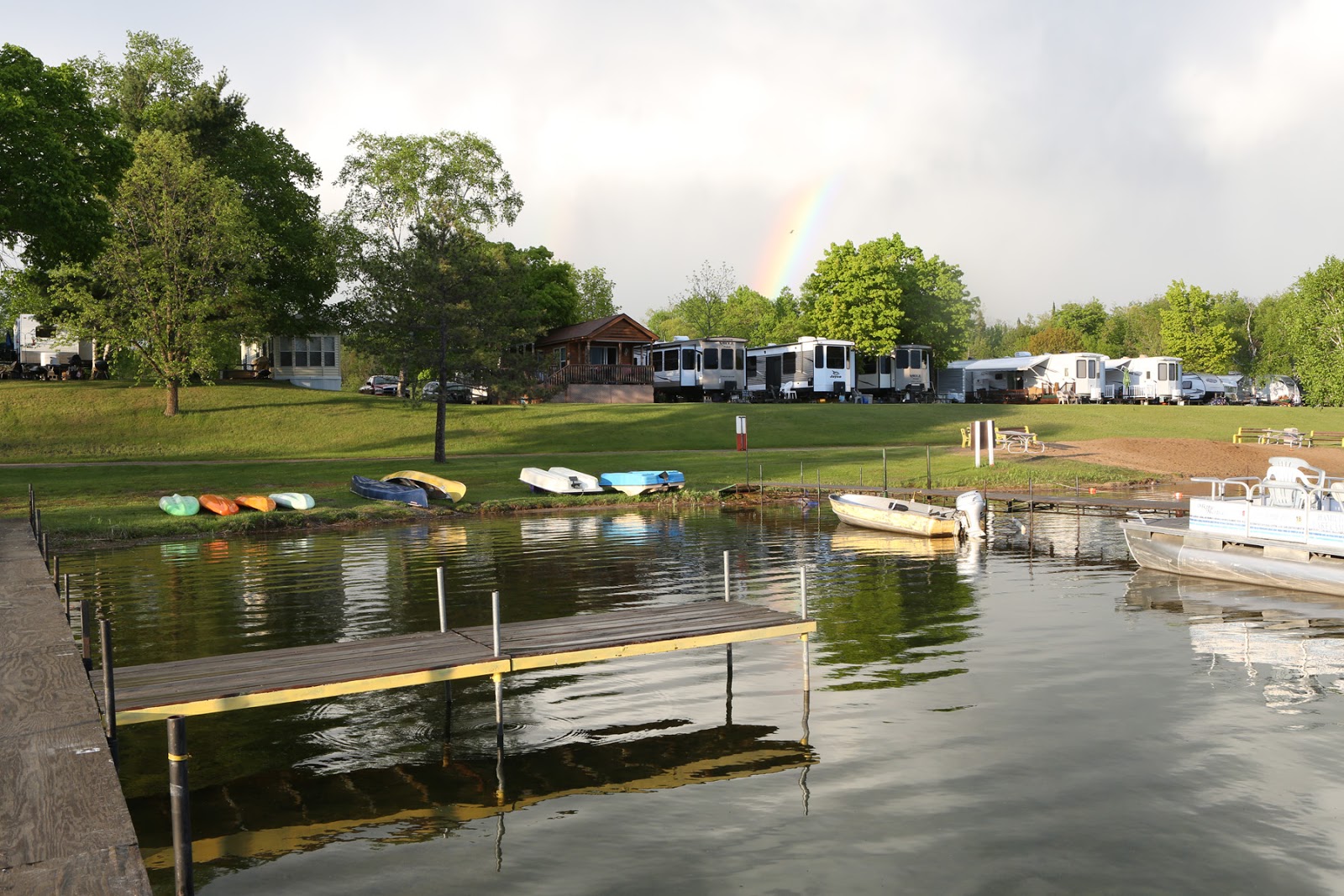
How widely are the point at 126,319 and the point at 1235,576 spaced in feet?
173

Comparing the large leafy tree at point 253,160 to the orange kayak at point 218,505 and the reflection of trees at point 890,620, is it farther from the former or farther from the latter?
the reflection of trees at point 890,620

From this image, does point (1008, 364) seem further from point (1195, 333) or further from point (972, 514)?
point (972, 514)

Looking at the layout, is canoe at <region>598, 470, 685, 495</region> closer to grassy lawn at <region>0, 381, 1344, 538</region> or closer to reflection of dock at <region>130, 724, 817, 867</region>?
grassy lawn at <region>0, 381, 1344, 538</region>

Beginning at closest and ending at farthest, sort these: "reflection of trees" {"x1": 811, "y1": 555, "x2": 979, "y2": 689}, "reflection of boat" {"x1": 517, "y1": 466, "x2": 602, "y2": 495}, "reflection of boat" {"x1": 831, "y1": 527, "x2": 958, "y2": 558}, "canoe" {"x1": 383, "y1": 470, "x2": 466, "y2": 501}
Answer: "reflection of trees" {"x1": 811, "y1": 555, "x2": 979, "y2": 689} < "reflection of boat" {"x1": 831, "y1": 527, "x2": 958, "y2": 558} < "canoe" {"x1": 383, "y1": 470, "x2": 466, "y2": 501} < "reflection of boat" {"x1": 517, "y1": 466, "x2": 602, "y2": 495}

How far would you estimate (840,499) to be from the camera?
36.6 metres

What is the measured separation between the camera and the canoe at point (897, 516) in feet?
109

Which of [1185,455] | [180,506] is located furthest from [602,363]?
[180,506]

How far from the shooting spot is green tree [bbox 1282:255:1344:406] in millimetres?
68688

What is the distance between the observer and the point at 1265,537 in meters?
24.7

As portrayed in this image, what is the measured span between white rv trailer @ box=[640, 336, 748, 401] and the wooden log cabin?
1730 millimetres

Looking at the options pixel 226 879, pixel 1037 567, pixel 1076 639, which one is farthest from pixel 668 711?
pixel 1037 567

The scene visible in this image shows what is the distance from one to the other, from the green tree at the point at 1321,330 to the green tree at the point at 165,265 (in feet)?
217

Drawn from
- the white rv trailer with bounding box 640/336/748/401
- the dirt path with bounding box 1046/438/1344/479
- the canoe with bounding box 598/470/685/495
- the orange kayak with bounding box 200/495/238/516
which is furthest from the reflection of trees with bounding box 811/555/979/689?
the white rv trailer with bounding box 640/336/748/401

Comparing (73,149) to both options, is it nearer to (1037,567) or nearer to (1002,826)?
(1037,567)
